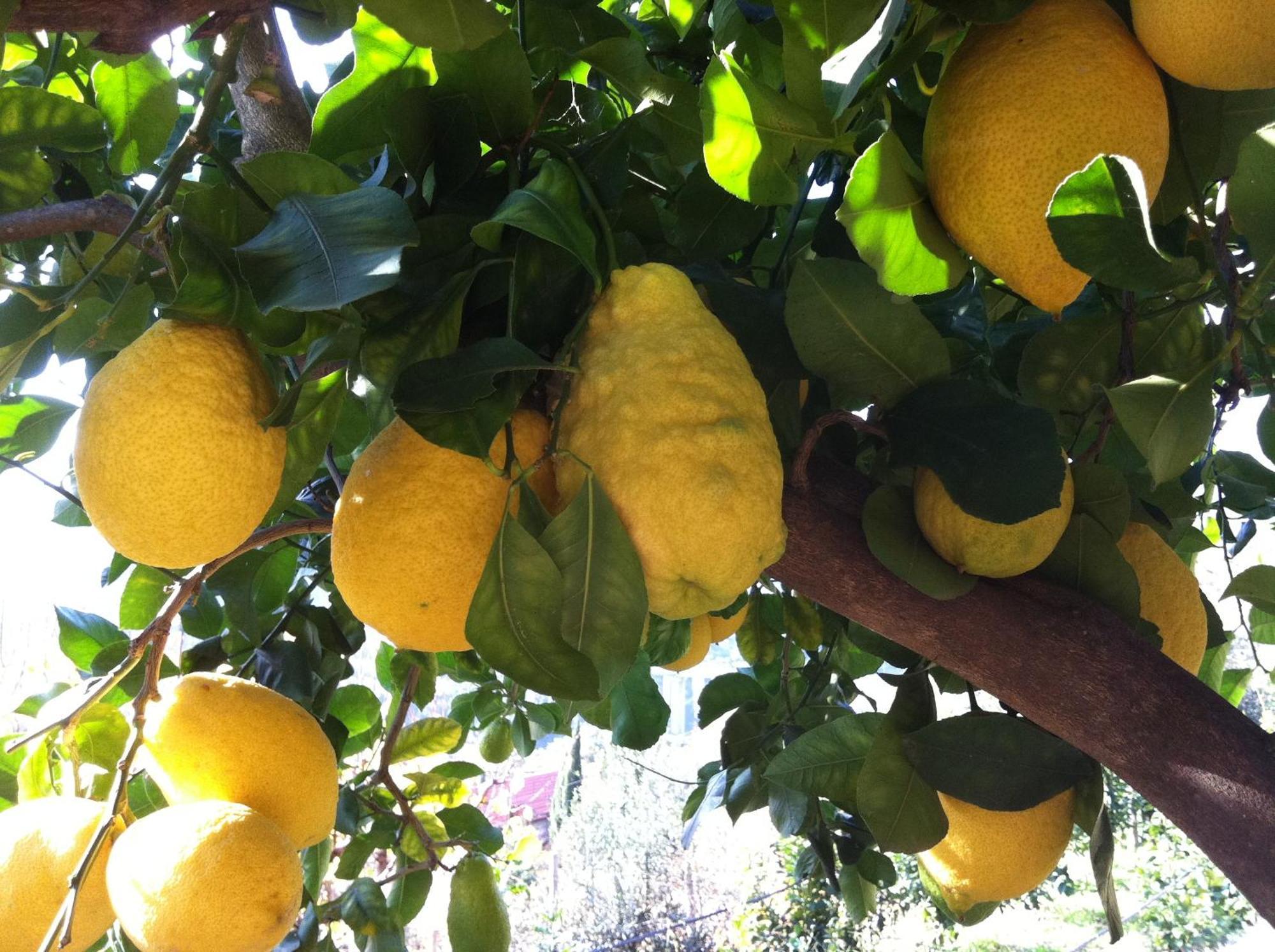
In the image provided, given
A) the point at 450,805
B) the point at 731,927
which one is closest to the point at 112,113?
the point at 450,805

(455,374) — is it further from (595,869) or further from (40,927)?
(595,869)

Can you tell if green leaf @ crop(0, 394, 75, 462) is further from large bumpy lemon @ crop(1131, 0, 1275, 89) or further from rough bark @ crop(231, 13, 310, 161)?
large bumpy lemon @ crop(1131, 0, 1275, 89)

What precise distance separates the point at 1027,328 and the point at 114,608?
3.28ft

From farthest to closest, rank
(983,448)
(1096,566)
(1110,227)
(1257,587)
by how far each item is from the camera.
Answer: (1257,587)
(1096,566)
(983,448)
(1110,227)

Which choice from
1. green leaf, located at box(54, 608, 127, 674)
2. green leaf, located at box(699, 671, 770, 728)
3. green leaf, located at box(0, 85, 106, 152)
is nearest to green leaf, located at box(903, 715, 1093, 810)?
green leaf, located at box(699, 671, 770, 728)

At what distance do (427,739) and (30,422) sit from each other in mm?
632

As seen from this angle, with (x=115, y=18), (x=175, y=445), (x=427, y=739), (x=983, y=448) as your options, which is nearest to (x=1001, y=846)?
(x=983, y=448)

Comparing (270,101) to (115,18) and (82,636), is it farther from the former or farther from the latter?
(82,636)

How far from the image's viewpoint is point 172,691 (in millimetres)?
602

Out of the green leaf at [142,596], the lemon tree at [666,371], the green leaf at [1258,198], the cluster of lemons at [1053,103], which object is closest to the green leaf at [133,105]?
the lemon tree at [666,371]

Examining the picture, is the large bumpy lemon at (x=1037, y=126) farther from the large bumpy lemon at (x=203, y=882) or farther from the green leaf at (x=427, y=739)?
the green leaf at (x=427, y=739)

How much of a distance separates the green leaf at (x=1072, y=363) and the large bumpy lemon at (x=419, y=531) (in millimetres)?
332

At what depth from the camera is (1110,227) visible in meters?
0.37

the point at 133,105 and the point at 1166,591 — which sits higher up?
the point at 133,105
